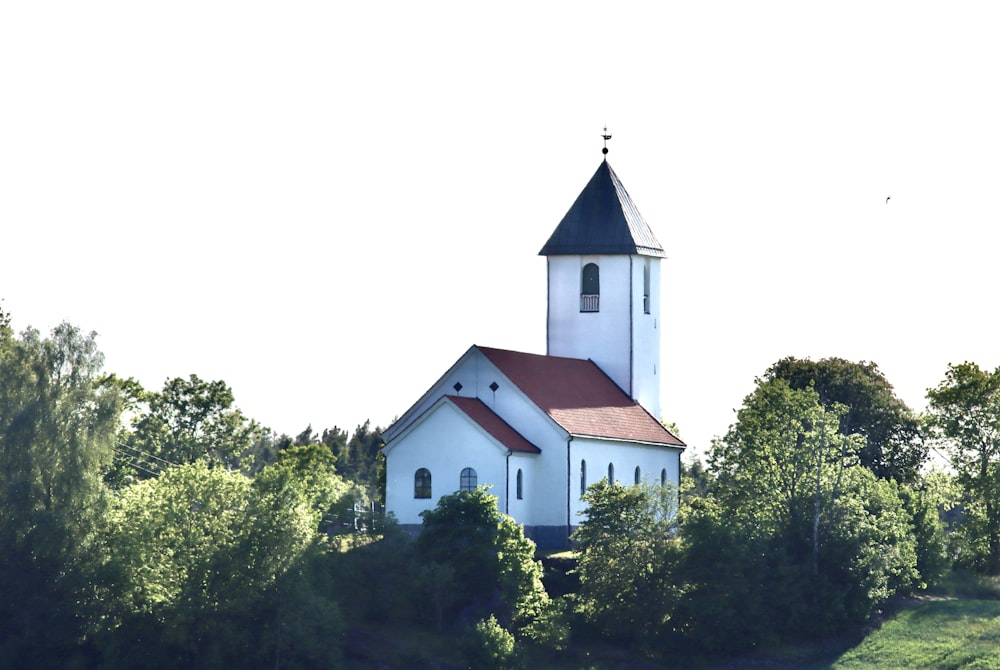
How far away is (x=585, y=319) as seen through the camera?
235 ft

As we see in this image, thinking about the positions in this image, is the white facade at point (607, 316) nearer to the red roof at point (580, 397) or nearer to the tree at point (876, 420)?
the red roof at point (580, 397)

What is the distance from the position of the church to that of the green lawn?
12.0 metres

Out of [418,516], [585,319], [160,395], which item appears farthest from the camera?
[160,395]

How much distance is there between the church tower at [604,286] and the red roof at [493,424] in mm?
8505

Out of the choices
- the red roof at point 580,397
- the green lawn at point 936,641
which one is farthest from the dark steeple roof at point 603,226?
the green lawn at point 936,641

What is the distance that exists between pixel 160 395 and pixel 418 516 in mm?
30420

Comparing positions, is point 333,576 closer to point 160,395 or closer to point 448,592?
point 448,592

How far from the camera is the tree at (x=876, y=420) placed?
257 ft

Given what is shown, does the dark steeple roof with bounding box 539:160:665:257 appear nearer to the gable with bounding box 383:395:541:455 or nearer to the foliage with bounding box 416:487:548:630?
the gable with bounding box 383:395:541:455

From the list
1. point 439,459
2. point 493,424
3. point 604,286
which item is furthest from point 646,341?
point 439,459

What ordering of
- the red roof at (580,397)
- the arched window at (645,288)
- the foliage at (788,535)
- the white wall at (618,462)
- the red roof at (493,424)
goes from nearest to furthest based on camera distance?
1. the foliage at (788,535)
2. the red roof at (493,424)
3. the white wall at (618,462)
4. the red roof at (580,397)
5. the arched window at (645,288)

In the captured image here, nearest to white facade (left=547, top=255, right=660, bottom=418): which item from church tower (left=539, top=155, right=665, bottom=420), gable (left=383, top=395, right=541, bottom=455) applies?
church tower (left=539, top=155, right=665, bottom=420)

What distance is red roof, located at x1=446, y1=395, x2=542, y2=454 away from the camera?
6216 centimetres

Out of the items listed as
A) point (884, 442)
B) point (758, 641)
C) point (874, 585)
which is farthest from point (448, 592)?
point (884, 442)
